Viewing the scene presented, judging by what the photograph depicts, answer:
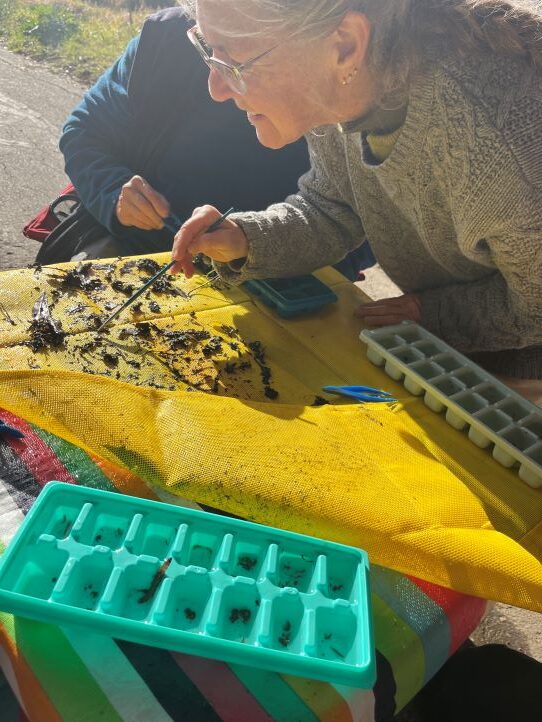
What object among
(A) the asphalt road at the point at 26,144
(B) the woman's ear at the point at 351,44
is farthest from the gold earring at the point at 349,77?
(A) the asphalt road at the point at 26,144

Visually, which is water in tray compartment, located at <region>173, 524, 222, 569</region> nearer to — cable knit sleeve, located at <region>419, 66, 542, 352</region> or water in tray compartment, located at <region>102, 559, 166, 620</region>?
water in tray compartment, located at <region>102, 559, 166, 620</region>

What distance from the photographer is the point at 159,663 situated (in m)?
0.66

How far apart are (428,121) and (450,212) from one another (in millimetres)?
158

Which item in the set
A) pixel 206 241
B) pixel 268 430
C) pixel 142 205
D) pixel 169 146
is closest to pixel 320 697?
pixel 268 430

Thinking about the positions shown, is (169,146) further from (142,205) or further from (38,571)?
(38,571)

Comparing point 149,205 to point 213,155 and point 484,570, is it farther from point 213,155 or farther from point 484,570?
point 484,570

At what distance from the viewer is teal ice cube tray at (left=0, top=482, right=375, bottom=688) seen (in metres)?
0.63

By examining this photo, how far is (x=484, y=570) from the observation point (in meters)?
0.80

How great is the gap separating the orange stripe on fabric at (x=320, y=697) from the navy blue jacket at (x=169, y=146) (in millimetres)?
1148

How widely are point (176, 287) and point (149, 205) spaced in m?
0.29

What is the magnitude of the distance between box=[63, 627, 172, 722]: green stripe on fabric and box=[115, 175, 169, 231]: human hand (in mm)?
994

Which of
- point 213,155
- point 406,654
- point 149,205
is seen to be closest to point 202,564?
point 406,654

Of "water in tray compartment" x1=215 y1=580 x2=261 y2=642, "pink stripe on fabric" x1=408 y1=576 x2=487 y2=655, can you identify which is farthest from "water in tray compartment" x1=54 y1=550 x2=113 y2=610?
"pink stripe on fabric" x1=408 y1=576 x2=487 y2=655

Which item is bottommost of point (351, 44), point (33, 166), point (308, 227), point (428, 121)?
point (33, 166)
